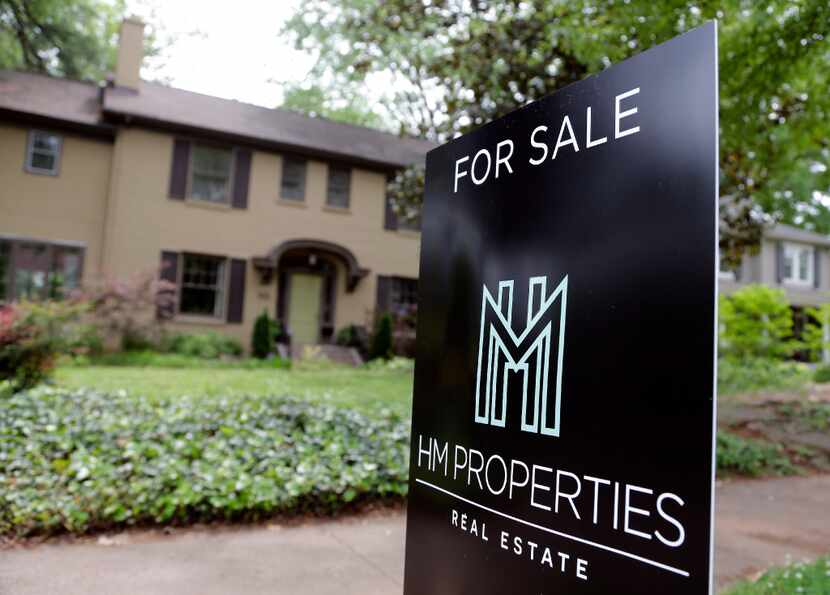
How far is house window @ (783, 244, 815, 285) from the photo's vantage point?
88.5ft

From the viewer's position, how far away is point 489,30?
364 inches

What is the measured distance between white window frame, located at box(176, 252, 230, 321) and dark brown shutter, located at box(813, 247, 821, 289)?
2522 cm

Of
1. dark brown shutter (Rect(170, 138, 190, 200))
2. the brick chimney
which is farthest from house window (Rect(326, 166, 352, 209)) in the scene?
the brick chimney

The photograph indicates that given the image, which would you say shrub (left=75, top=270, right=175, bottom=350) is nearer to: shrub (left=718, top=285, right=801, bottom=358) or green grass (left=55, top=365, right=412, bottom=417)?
green grass (left=55, top=365, right=412, bottom=417)

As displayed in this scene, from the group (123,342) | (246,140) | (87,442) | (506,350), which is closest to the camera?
(506,350)

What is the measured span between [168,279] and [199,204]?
1978 mm

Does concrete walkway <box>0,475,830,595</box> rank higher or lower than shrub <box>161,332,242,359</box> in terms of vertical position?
lower

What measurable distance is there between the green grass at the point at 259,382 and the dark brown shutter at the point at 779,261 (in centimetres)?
2048

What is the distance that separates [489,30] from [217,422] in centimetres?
697

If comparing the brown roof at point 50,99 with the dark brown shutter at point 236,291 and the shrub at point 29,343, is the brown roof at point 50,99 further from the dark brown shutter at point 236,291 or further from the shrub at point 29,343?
the shrub at point 29,343

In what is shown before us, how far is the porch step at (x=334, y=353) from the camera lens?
15016 millimetres

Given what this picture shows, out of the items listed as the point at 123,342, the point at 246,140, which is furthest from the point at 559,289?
the point at 246,140

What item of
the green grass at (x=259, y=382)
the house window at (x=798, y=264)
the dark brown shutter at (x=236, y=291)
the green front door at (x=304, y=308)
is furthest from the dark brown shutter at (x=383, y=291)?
the house window at (x=798, y=264)

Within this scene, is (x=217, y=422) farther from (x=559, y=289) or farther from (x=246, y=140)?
(x=246, y=140)
